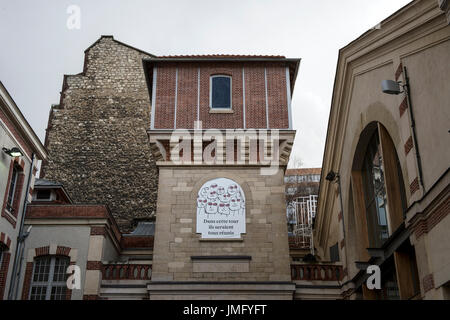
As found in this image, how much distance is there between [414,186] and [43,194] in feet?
51.0

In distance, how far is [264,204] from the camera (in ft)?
55.8

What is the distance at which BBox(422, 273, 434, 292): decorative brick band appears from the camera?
30.0 feet

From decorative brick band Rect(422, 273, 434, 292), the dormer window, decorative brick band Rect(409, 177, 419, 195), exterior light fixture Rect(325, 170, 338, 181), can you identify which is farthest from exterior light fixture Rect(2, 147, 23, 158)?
decorative brick band Rect(422, 273, 434, 292)

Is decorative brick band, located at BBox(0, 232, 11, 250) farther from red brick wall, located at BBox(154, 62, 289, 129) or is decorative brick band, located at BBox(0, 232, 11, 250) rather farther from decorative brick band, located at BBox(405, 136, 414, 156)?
decorative brick band, located at BBox(405, 136, 414, 156)

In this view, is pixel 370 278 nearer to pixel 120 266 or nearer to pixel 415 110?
pixel 415 110

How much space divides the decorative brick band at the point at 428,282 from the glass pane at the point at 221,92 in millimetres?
10357

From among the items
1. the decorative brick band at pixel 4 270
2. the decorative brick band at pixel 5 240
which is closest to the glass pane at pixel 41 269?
the decorative brick band at pixel 4 270

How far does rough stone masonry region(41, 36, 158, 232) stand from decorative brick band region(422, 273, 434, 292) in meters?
19.3

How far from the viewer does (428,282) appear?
925cm

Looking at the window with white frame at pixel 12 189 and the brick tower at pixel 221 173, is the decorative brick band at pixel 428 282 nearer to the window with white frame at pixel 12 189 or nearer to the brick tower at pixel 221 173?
the brick tower at pixel 221 173

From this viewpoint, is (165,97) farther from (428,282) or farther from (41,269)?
(428,282)

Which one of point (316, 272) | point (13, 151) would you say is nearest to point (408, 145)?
point (316, 272)

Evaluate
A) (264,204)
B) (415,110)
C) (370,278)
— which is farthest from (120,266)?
(415,110)

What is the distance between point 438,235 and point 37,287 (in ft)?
39.4
